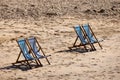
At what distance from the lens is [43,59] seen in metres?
12.2

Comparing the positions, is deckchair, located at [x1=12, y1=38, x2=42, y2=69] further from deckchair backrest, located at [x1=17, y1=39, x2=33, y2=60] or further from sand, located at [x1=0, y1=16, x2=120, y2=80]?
sand, located at [x1=0, y1=16, x2=120, y2=80]

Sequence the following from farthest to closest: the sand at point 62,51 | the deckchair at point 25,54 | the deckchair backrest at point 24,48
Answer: the deckchair backrest at point 24,48
the deckchair at point 25,54
the sand at point 62,51

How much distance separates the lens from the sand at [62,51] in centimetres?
1048

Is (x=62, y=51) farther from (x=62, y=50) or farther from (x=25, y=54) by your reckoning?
(x=25, y=54)

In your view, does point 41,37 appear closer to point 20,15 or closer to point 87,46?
point 87,46

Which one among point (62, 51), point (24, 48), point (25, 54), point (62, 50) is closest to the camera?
point (25, 54)

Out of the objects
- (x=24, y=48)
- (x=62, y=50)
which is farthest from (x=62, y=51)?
(x=24, y=48)

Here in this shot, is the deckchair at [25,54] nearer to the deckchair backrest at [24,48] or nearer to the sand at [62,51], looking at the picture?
the deckchair backrest at [24,48]

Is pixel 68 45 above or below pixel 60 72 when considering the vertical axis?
above

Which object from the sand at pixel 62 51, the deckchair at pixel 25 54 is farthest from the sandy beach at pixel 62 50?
the deckchair at pixel 25 54

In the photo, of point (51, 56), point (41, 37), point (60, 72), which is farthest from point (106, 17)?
point (60, 72)

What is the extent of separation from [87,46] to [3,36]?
3612 millimetres

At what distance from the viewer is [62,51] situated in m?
13.6

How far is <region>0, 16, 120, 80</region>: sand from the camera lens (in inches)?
413
